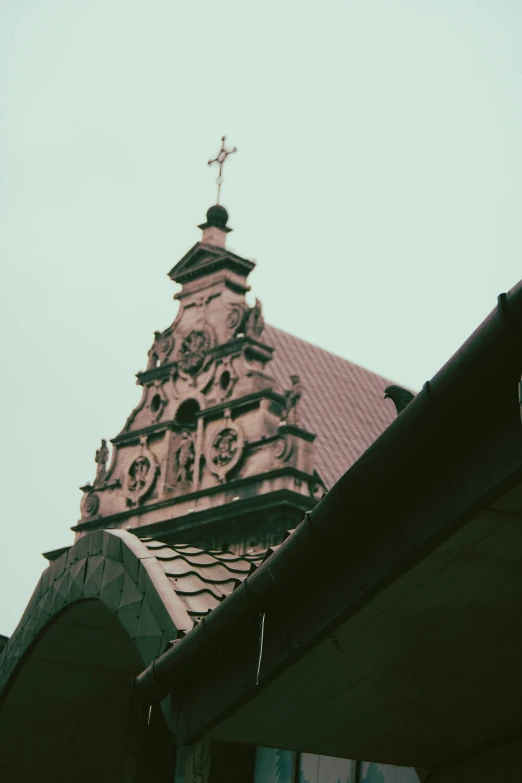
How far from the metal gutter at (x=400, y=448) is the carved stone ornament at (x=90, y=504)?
2583 cm

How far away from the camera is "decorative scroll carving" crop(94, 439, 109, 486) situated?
32.9 m

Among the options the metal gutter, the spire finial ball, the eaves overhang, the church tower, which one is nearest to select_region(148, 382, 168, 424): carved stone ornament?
the church tower

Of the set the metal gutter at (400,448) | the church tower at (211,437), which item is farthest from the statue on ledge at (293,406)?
the metal gutter at (400,448)

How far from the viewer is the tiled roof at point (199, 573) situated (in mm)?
9438

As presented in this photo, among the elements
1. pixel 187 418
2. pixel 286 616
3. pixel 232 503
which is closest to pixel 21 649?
pixel 286 616

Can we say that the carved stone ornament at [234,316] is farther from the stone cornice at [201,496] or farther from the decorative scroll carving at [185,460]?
the stone cornice at [201,496]

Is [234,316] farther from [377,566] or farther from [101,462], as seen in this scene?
[377,566]

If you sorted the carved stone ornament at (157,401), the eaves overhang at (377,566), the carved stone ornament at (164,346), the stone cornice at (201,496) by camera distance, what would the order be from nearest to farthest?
the eaves overhang at (377,566)
the stone cornice at (201,496)
the carved stone ornament at (157,401)
the carved stone ornament at (164,346)

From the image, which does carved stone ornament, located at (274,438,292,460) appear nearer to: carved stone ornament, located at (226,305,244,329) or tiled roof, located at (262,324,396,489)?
tiled roof, located at (262,324,396,489)

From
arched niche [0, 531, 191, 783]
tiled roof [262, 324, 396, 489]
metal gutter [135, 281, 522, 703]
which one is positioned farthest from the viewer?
tiled roof [262, 324, 396, 489]

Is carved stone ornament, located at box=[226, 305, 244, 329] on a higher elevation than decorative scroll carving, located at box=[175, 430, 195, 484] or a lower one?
higher

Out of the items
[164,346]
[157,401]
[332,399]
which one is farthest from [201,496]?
[332,399]

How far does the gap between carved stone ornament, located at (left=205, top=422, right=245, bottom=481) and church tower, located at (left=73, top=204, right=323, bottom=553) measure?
3cm

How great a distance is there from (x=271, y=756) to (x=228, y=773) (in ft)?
1.80
